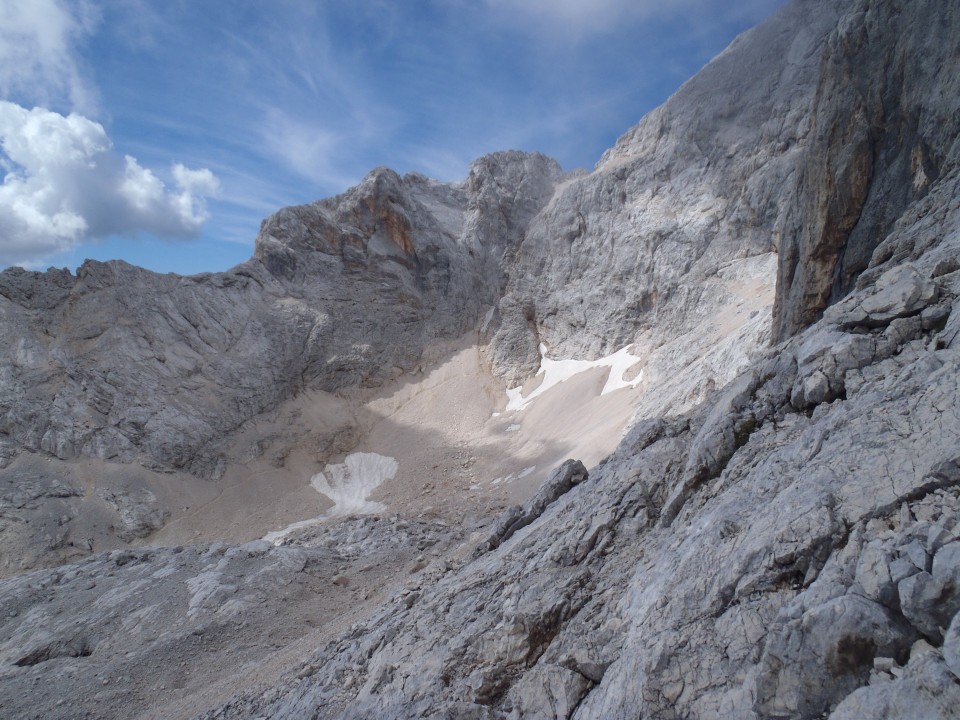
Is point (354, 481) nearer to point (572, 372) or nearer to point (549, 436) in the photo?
point (549, 436)

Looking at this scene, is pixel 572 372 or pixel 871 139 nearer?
pixel 871 139

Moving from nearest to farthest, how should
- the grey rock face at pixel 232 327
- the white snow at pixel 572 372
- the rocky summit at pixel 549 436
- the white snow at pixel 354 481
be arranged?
1. the rocky summit at pixel 549 436
2. the grey rock face at pixel 232 327
3. the white snow at pixel 354 481
4. the white snow at pixel 572 372

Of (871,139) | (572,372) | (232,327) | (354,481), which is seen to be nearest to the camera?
(871,139)

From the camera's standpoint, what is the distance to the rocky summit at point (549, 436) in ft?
17.9

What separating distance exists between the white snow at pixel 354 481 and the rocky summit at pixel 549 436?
264mm

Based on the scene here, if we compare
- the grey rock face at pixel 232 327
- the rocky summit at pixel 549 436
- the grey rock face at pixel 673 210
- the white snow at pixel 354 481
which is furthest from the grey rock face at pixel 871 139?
the grey rock face at pixel 232 327

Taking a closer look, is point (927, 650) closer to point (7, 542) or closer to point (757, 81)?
point (7, 542)

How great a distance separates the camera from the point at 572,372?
37531 mm

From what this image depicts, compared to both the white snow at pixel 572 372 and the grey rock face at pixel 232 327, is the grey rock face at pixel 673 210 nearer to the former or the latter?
the white snow at pixel 572 372

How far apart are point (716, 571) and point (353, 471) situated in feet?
105

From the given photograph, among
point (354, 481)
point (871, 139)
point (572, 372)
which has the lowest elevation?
point (871, 139)

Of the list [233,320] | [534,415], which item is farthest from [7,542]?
[534,415]

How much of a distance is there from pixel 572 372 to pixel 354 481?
15.6 meters

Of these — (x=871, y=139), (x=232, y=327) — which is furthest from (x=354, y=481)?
(x=871, y=139)
